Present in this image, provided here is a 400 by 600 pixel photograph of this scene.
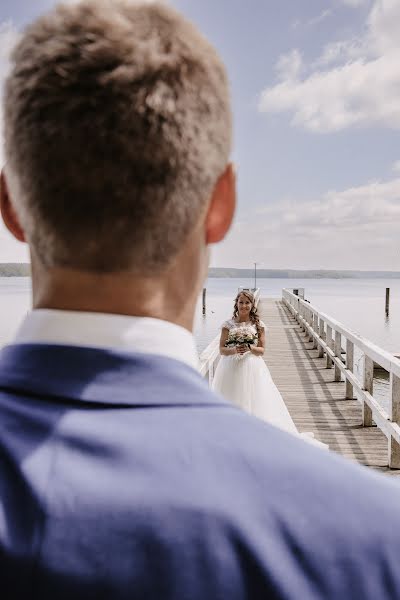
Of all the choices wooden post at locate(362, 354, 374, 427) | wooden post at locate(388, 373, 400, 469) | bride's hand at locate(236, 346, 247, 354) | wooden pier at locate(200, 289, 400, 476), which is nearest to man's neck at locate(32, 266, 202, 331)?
wooden pier at locate(200, 289, 400, 476)

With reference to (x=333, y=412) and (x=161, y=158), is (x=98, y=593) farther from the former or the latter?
(x=333, y=412)

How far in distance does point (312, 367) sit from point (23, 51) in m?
13.4

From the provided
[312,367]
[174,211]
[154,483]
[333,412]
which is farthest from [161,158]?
[312,367]

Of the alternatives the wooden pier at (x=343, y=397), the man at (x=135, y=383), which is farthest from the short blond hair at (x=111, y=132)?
the wooden pier at (x=343, y=397)

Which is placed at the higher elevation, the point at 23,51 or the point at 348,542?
the point at 23,51

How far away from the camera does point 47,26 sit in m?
0.80

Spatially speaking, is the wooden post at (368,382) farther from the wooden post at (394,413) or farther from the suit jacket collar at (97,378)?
the suit jacket collar at (97,378)

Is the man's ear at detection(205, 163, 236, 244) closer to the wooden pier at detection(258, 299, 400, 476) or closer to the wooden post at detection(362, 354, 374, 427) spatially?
the wooden pier at detection(258, 299, 400, 476)

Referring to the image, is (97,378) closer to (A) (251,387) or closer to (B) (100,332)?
(B) (100,332)

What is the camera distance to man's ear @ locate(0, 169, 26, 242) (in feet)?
3.03

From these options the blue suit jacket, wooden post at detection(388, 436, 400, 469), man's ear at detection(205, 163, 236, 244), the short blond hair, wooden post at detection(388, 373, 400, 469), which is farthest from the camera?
wooden post at detection(388, 436, 400, 469)

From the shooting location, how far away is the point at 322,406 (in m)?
9.44

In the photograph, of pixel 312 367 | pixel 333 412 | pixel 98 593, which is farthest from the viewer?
pixel 312 367

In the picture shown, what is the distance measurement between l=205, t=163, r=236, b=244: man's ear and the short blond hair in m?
0.04
